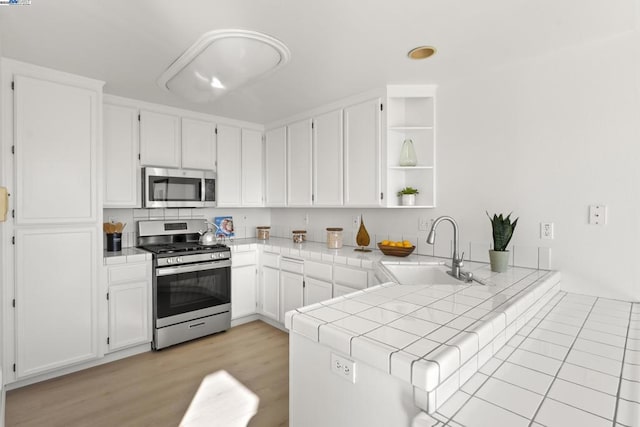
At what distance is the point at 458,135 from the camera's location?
2.57 meters

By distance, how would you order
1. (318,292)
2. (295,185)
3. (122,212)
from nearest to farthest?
1. (318,292)
2. (122,212)
3. (295,185)

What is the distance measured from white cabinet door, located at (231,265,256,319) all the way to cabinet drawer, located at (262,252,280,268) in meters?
0.16

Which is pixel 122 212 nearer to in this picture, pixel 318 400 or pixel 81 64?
pixel 81 64

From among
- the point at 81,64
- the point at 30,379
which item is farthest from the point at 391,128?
the point at 30,379

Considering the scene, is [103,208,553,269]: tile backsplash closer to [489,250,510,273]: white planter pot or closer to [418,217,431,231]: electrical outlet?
[418,217,431,231]: electrical outlet

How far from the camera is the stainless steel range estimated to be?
2.90m

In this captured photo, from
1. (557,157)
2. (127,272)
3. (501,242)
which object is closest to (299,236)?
(127,272)

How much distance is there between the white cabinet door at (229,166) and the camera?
3658 millimetres

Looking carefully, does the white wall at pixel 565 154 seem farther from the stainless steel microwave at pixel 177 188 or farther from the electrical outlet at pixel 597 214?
the stainless steel microwave at pixel 177 188

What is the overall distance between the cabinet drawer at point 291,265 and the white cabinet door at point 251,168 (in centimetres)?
96

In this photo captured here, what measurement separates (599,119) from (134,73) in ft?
10.3

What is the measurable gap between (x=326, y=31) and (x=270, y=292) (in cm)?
255

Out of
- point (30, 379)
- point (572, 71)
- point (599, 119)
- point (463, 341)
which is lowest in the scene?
point (30, 379)

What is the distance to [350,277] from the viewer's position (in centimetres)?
266
